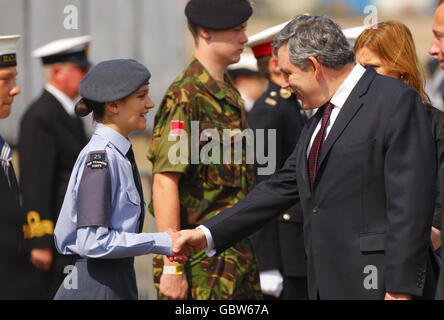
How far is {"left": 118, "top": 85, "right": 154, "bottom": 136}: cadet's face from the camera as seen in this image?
3.86 meters

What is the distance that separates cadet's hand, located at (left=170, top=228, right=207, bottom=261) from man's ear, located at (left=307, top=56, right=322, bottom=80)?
956 millimetres

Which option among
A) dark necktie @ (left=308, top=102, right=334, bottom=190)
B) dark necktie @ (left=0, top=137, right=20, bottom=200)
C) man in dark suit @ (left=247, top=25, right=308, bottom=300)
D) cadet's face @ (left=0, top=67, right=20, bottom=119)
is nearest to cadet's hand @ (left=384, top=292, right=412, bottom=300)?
dark necktie @ (left=308, top=102, right=334, bottom=190)

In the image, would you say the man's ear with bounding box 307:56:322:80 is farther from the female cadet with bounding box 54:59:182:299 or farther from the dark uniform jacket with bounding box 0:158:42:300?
the dark uniform jacket with bounding box 0:158:42:300

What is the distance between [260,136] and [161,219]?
101 centimetres

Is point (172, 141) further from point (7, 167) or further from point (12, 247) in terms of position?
point (12, 247)

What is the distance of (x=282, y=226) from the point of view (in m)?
5.21

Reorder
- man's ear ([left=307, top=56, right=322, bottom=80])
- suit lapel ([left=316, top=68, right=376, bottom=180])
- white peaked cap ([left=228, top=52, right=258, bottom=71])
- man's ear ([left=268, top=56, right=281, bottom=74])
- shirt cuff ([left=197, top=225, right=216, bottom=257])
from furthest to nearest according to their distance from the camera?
1. white peaked cap ([left=228, top=52, right=258, bottom=71])
2. man's ear ([left=268, top=56, right=281, bottom=74])
3. shirt cuff ([left=197, top=225, right=216, bottom=257])
4. man's ear ([left=307, top=56, right=322, bottom=80])
5. suit lapel ([left=316, top=68, right=376, bottom=180])

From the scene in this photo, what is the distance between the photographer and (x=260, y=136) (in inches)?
201

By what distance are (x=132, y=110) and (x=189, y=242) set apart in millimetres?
659

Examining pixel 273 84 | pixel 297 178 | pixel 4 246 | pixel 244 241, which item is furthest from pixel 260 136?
pixel 4 246

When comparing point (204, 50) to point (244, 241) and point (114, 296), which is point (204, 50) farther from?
point (114, 296)

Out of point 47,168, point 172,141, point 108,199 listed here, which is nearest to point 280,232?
point 172,141
